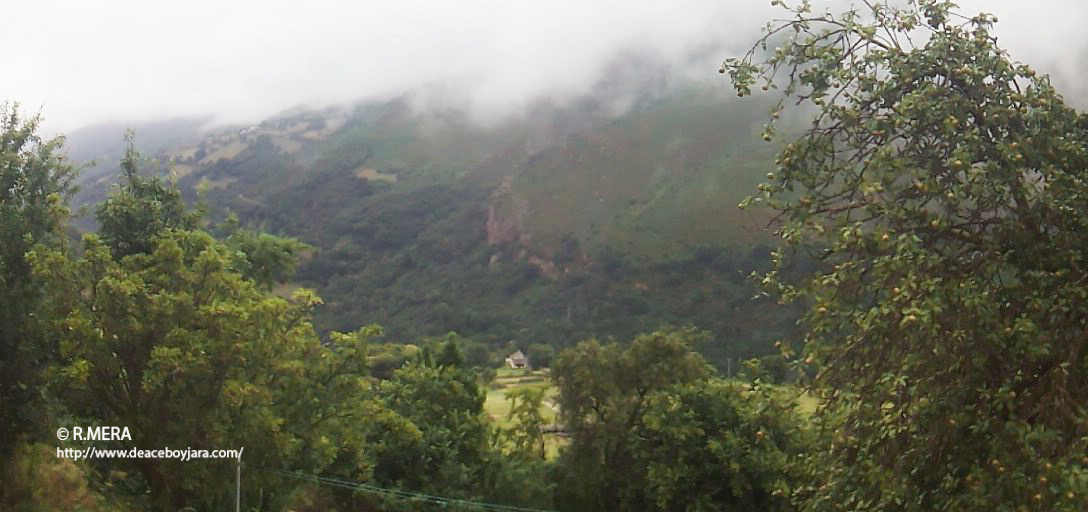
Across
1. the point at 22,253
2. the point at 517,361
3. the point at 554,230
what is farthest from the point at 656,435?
the point at 554,230

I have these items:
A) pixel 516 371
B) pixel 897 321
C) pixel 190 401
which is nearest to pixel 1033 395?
pixel 897 321

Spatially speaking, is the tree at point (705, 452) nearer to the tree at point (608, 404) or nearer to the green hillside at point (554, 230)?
the tree at point (608, 404)

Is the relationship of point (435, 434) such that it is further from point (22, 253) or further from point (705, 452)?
point (22, 253)

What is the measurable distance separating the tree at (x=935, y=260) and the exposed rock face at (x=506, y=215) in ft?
487

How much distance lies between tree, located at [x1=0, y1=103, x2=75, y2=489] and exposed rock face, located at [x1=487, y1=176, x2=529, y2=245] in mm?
141134

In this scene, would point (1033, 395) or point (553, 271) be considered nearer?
point (1033, 395)

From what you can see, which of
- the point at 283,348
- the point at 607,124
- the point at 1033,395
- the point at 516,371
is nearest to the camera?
the point at 1033,395

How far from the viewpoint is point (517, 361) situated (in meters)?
105

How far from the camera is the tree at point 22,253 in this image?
13491mm

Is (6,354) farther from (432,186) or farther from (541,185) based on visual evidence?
(432,186)

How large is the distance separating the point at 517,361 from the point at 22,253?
92073 mm

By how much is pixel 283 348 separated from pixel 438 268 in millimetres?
145389

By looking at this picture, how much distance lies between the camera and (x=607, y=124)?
184125mm

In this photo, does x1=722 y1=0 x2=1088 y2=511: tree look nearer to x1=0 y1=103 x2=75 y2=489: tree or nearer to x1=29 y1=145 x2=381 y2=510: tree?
x1=29 y1=145 x2=381 y2=510: tree
